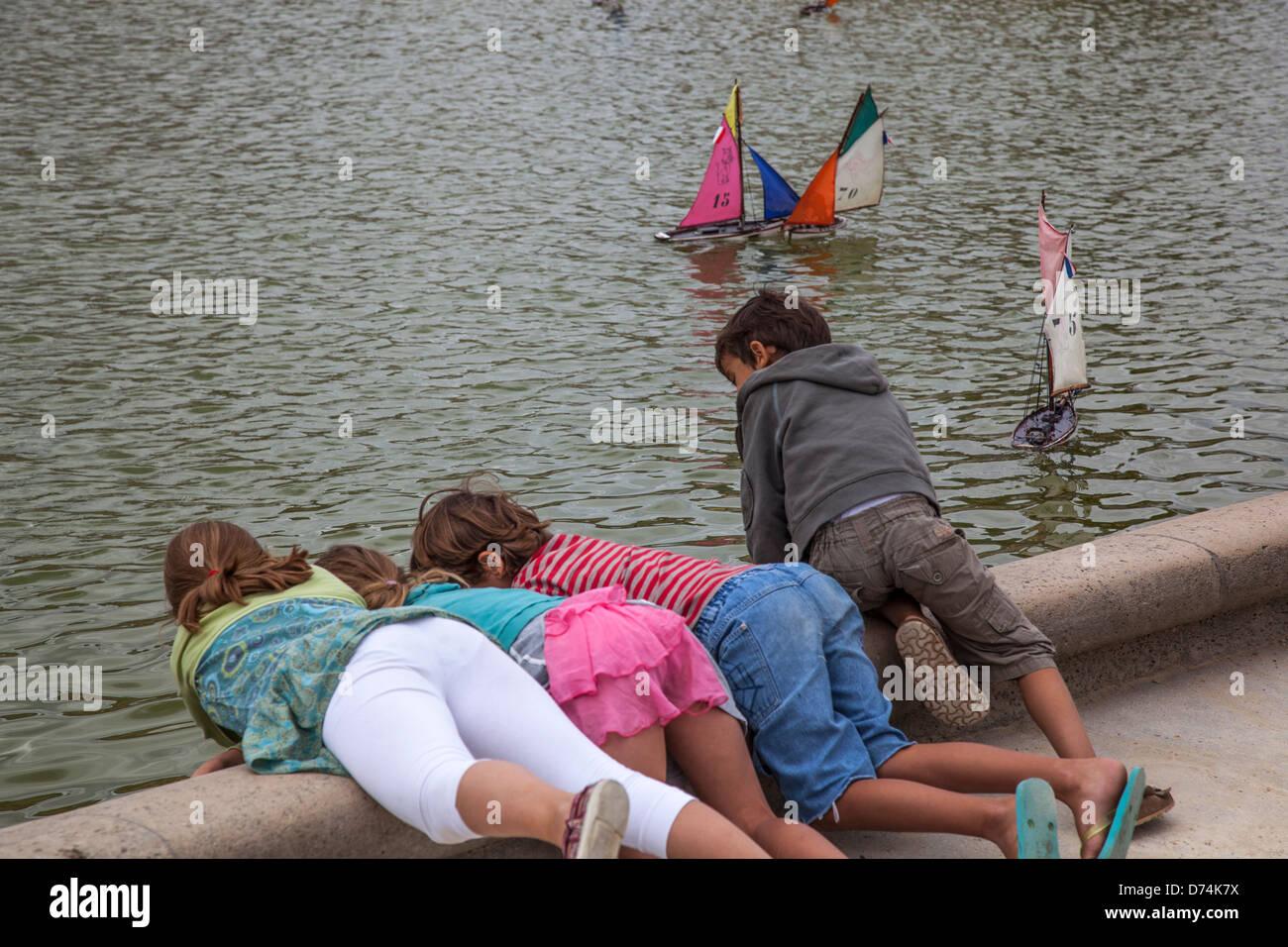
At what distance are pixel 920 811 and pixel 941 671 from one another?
0.50 m

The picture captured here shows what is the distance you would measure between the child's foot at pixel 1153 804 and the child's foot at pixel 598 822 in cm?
135

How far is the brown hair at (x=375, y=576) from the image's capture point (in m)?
2.98

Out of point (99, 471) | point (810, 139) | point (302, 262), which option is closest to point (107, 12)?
point (810, 139)

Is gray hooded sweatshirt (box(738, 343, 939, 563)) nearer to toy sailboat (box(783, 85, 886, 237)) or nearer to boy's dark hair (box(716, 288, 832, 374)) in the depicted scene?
boy's dark hair (box(716, 288, 832, 374))

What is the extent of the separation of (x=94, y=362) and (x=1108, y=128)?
12937mm

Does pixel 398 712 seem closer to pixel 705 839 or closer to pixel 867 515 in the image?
pixel 705 839

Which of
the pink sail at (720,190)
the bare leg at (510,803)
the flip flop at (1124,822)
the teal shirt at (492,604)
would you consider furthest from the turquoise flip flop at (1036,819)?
the pink sail at (720,190)

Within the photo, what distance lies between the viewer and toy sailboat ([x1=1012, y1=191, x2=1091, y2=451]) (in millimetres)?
7160

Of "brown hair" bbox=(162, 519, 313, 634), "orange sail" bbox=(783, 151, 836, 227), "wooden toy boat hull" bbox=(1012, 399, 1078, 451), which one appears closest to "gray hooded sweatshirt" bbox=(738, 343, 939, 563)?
"brown hair" bbox=(162, 519, 313, 634)

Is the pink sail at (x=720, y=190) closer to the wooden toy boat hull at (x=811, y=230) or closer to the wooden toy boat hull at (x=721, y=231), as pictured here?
the wooden toy boat hull at (x=721, y=231)

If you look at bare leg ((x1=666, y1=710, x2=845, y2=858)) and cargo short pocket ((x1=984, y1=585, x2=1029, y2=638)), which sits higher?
cargo short pocket ((x1=984, y1=585, x2=1029, y2=638))

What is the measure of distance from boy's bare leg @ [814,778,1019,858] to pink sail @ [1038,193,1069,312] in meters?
4.88

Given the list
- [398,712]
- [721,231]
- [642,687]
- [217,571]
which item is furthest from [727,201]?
[398,712]

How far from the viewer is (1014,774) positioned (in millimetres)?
2814
